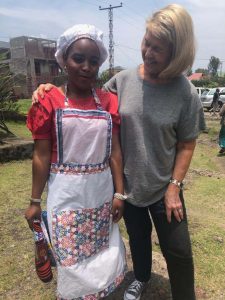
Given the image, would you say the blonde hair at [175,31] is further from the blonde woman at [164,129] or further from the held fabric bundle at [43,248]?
the held fabric bundle at [43,248]

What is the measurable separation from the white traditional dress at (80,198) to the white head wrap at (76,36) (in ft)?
0.81

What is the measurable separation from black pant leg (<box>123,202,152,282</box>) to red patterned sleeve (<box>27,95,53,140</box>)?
703mm

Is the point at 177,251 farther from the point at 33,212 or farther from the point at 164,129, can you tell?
the point at 33,212

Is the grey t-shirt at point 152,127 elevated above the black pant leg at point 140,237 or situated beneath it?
elevated above

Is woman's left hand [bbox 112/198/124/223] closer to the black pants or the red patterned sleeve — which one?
the black pants

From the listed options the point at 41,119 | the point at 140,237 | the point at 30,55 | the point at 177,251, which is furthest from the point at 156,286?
the point at 30,55

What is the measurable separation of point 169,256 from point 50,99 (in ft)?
3.60

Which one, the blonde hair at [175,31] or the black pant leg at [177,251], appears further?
the black pant leg at [177,251]

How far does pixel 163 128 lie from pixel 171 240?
0.63 m

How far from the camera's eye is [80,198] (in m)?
1.96

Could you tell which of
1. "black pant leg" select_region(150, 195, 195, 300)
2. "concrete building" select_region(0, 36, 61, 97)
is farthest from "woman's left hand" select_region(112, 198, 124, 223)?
"concrete building" select_region(0, 36, 61, 97)

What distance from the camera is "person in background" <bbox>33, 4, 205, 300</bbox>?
1941 mm

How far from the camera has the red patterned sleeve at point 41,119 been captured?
6.08 feet

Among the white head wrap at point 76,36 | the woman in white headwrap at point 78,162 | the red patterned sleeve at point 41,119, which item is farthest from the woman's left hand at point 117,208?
the white head wrap at point 76,36
